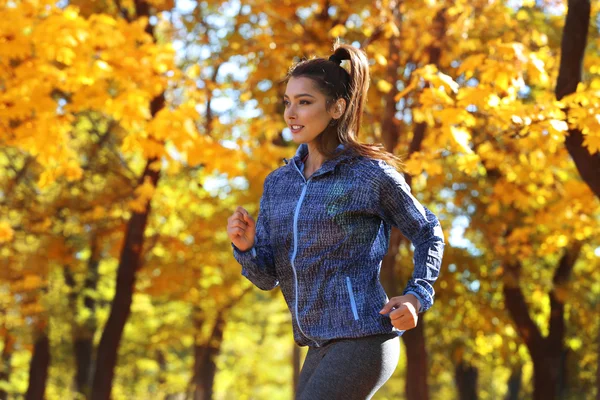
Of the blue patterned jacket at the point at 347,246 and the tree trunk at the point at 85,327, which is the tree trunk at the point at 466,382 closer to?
the tree trunk at the point at 85,327

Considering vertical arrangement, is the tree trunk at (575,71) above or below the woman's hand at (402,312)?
above

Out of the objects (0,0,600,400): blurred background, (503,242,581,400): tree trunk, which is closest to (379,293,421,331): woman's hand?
(0,0,600,400): blurred background

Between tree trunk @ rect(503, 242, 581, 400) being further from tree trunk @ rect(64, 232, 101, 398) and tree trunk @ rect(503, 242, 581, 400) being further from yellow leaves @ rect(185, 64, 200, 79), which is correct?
tree trunk @ rect(64, 232, 101, 398)

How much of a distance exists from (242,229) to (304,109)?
48 centimetres

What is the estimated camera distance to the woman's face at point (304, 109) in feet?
9.89

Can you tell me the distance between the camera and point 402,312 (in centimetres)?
261

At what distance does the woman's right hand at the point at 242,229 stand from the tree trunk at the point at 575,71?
4075 mm

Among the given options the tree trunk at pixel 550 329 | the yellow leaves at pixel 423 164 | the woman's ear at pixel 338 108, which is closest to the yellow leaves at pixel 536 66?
the yellow leaves at pixel 423 164

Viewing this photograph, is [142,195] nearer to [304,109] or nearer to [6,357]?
[304,109]

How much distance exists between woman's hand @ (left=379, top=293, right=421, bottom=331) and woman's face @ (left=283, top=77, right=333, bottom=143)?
717 millimetres

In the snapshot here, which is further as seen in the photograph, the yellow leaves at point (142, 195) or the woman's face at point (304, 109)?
the yellow leaves at point (142, 195)

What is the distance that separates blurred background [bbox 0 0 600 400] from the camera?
6.95m

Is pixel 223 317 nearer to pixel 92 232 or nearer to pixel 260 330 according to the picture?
pixel 92 232

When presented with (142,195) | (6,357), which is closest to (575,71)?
(142,195)
